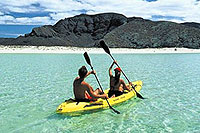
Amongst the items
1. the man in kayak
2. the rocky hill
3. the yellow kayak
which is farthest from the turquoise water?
the rocky hill

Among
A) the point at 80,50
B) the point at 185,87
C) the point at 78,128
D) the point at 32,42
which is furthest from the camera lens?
the point at 32,42

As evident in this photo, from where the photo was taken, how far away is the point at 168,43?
183ft

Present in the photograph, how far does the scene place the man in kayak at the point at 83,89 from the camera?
6.51 meters

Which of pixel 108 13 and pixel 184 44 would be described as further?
pixel 108 13

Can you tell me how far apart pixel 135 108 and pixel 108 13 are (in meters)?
122

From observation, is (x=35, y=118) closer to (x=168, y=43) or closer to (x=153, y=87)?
(x=153, y=87)

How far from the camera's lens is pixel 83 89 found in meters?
6.63

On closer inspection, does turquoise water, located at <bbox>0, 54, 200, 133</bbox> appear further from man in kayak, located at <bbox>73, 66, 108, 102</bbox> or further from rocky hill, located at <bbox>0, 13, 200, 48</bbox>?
rocky hill, located at <bbox>0, 13, 200, 48</bbox>

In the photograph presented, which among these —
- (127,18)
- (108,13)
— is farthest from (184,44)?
(108,13)

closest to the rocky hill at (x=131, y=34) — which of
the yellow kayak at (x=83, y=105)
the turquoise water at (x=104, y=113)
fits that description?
the turquoise water at (x=104, y=113)

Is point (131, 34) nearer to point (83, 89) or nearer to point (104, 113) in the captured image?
point (104, 113)

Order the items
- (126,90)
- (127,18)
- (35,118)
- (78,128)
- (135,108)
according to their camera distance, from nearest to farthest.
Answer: (78,128), (35,118), (135,108), (126,90), (127,18)

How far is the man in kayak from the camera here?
256 inches

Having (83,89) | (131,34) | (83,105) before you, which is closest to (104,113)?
(83,105)
